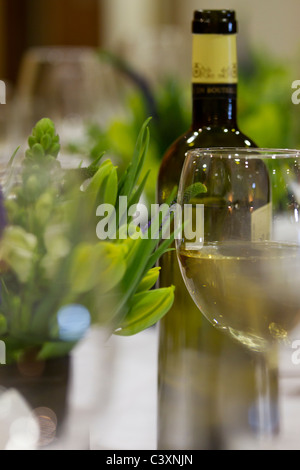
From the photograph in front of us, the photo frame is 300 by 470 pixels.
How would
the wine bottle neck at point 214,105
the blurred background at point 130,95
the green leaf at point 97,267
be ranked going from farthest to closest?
the blurred background at point 130,95 < the wine bottle neck at point 214,105 < the green leaf at point 97,267

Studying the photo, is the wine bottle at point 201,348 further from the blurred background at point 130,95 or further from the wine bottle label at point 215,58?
the blurred background at point 130,95

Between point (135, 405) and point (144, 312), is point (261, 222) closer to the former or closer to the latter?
point (144, 312)

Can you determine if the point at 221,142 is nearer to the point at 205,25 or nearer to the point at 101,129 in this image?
the point at 205,25

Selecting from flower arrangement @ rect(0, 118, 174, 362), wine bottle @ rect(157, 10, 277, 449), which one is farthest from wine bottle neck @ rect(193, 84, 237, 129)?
flower arrangement @ rect(0, 118, 174, 362)

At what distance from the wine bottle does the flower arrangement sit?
8 cm

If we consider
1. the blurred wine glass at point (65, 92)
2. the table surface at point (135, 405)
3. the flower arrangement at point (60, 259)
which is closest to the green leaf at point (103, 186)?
the flower arrangement at point (60, 259)

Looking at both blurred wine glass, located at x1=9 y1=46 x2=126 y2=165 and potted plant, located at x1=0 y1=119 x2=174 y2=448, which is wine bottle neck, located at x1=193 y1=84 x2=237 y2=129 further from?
blurred wine glass, located at x1=9 y1=46 x2=126 y2=165

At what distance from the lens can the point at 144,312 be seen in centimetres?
48

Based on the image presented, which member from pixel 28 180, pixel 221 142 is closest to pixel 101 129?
pixel 221 142

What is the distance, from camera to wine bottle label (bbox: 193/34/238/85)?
533 mm

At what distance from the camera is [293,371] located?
67 centimetres

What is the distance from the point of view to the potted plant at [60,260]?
1.49 ft

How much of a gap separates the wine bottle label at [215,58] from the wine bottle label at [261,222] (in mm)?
127

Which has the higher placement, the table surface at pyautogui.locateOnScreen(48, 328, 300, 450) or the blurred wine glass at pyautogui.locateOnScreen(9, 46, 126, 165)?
the blurred wine glass at pyautogui.locateOnScreen(9, 46, 126, 165)
